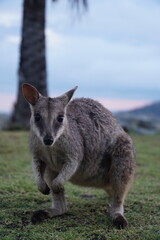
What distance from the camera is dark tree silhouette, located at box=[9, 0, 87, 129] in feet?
47.4

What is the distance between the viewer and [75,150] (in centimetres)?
508

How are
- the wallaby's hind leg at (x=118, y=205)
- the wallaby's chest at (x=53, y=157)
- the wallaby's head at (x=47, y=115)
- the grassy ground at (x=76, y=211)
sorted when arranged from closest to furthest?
1. the grassy ground at (x=76, y=211)
2. the wallaby's head at (x=47, y=115)
3. the wallaby's chest at (x=53, y=157)
4. the wallaby's hind leg at (x=118, y=205)

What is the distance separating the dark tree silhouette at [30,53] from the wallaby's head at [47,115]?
30.9ft

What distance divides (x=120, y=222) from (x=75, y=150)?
0.86 metres

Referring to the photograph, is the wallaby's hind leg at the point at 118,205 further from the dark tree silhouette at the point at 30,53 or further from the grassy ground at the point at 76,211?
the dark tree silhouette at the point at 30,53

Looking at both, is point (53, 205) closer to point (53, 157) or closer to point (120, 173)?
point (53, 157)

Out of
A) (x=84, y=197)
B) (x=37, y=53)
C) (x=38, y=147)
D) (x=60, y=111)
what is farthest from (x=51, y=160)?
(x=37, y=53)

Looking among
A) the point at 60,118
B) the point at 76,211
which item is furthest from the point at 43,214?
the point at 60,118

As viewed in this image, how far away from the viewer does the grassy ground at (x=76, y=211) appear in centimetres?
461

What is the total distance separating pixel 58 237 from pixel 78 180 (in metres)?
1.04

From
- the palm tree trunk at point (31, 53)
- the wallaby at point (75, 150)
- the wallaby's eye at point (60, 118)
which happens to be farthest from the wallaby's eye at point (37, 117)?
the palm tree trunk at point (31, 53)

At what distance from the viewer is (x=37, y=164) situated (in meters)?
5.14

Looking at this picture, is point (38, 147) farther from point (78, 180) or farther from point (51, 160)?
point (78, 180)

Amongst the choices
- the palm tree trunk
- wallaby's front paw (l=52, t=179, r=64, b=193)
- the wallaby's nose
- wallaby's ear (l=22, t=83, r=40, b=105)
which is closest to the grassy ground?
wallaby's front paw (l=52, t=179, r=64, b=193)
